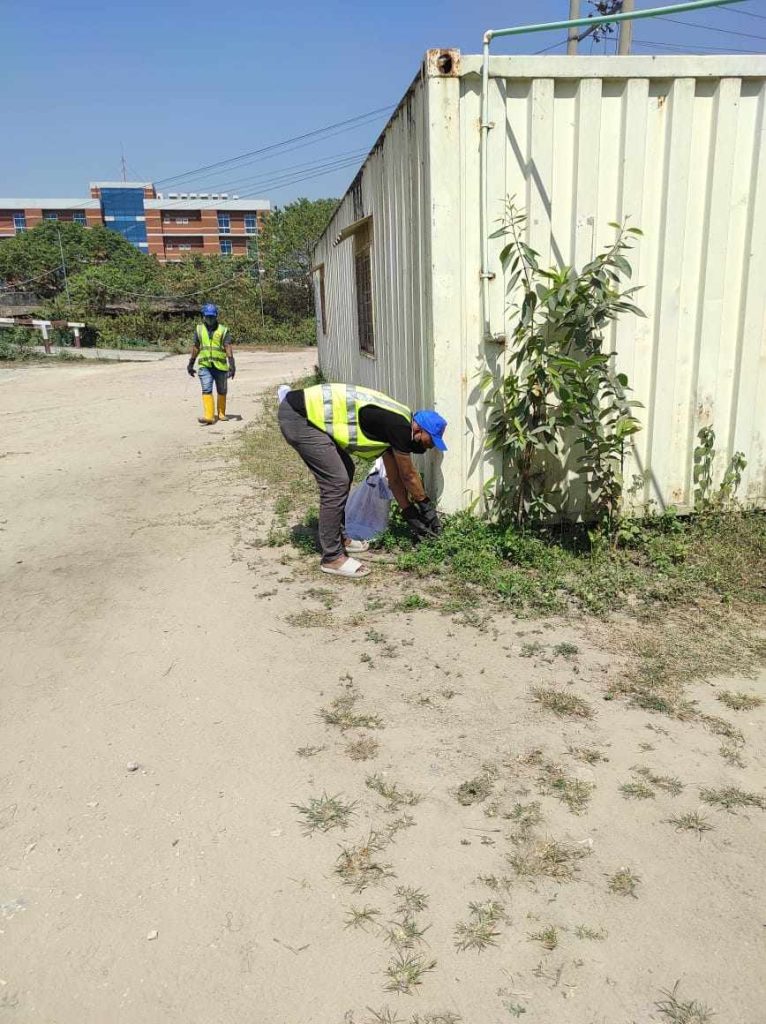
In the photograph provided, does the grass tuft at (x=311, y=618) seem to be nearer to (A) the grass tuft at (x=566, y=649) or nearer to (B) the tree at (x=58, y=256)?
(A) the grass tuft at (x=566, y=649)

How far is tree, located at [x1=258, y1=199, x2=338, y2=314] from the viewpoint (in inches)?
1539

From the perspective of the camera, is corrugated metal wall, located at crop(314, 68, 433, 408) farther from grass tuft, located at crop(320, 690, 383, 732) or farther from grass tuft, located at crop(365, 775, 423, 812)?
grass tuft, located at crop(365, 775, 423, 812)

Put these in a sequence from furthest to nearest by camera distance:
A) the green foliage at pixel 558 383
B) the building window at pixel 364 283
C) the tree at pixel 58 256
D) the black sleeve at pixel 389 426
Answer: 1. the tree at pixel 58 256
2. the building window at pixel 364 283
3. the black sleeve at pixel 389 426
4. the green foliage at pixel 558 383

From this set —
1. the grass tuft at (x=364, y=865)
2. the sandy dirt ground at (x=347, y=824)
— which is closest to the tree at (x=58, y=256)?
the sandy dirt ground at (x=347, y=824)

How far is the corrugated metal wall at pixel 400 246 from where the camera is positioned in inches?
192

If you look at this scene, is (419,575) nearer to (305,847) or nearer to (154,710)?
(154,710)

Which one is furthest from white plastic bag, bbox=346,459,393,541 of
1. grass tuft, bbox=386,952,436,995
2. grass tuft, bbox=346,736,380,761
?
→ grass tuft, bbox=386,952,436,995

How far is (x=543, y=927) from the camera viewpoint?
214cm

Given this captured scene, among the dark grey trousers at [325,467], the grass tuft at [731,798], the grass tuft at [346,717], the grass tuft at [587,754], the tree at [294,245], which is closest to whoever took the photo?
the grass tuft at [731,798]

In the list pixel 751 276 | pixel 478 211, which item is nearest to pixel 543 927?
pixel 478 211

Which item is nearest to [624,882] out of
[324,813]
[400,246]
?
[324,813]

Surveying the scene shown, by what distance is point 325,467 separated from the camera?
4.73 m

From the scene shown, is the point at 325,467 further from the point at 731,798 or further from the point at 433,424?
the point at 731,798

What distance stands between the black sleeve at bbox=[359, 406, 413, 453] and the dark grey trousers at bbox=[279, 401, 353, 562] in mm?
294
